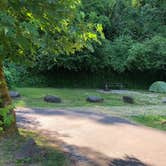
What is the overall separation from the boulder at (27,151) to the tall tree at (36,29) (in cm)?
63

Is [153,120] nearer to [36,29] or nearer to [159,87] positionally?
[36,29]

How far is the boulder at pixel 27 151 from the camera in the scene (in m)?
7.70

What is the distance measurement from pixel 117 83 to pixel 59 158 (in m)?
20.7

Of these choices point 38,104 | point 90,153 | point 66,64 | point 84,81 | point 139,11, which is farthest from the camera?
point 139,11

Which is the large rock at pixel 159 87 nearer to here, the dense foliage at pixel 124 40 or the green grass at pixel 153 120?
the dense foliage at pixel 124 40

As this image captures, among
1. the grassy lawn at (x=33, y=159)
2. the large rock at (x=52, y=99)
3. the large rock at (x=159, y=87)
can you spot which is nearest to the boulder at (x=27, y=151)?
the grassy lawn at (x=33, y=159)

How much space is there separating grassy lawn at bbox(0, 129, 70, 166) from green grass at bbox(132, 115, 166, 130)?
403 cm

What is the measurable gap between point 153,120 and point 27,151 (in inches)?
255

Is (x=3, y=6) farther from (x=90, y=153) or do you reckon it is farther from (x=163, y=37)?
(x=163, y=37)

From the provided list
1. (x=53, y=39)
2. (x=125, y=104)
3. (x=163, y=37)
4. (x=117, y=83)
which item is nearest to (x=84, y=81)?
(x=117, y=83)

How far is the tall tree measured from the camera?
7.81 metres

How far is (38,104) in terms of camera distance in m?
16.5

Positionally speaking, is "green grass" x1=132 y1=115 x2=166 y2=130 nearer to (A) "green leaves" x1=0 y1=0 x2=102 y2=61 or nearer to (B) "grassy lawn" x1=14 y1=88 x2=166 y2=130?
(B) "grassy lawn" x1=14 y1=88 x2=166 y2=130

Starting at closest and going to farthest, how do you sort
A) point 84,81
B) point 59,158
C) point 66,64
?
1. point 59,158
2. point 66,64
3. point 84,81
